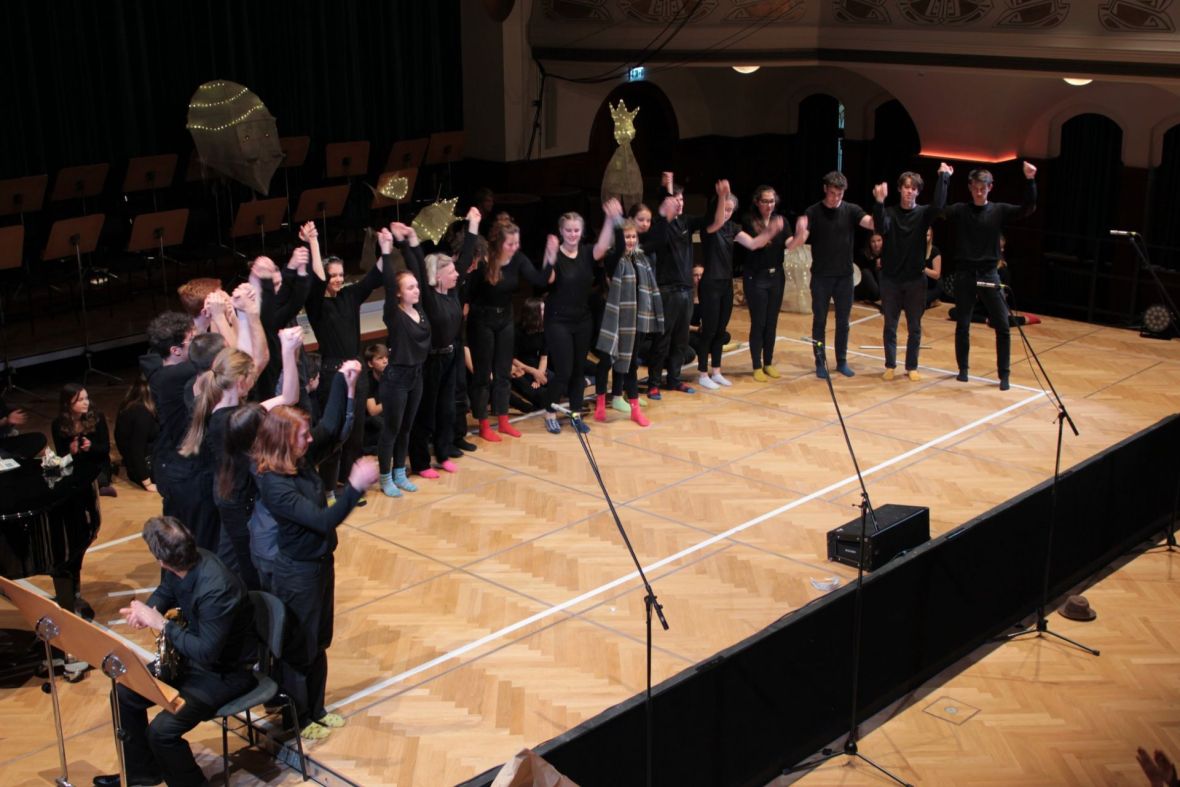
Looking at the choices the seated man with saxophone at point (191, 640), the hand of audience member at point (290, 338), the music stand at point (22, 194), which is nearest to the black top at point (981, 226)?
the hand of audience member at point (290, 338)

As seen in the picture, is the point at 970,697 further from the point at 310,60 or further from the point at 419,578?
the point at 310,60

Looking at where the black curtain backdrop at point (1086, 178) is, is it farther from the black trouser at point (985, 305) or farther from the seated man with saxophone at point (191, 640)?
the seated man with saxophone at point (191, 640)

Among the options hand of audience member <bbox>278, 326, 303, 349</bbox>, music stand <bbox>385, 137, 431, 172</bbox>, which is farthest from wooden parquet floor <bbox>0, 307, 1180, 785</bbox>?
music stand <bbox>385, 137, 431, 172</bbox>

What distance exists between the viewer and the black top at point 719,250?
9516mm

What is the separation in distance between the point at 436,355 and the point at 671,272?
2.13m

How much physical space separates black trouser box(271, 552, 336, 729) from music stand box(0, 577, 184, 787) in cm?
59

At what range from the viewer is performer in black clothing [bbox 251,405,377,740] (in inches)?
201

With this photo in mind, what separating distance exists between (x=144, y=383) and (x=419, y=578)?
215cm

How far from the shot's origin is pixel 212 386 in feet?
18.8

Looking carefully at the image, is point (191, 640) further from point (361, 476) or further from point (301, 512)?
point (361, 476)

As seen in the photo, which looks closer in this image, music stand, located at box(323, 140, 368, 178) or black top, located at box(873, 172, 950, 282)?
black top, located at box(873, 172, 950, 282)

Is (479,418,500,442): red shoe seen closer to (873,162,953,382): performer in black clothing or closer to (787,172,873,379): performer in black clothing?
(787,172,873,379): performer in black clothing

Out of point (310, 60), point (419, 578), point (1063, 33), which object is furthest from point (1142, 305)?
point (419, 578)

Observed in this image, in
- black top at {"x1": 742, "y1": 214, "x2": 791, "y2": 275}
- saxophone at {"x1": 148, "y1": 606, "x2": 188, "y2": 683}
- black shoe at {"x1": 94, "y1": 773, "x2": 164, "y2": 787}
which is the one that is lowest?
black shoe at {"x1": 94, "y1": 773, "x2": 164, "y2": 787}
